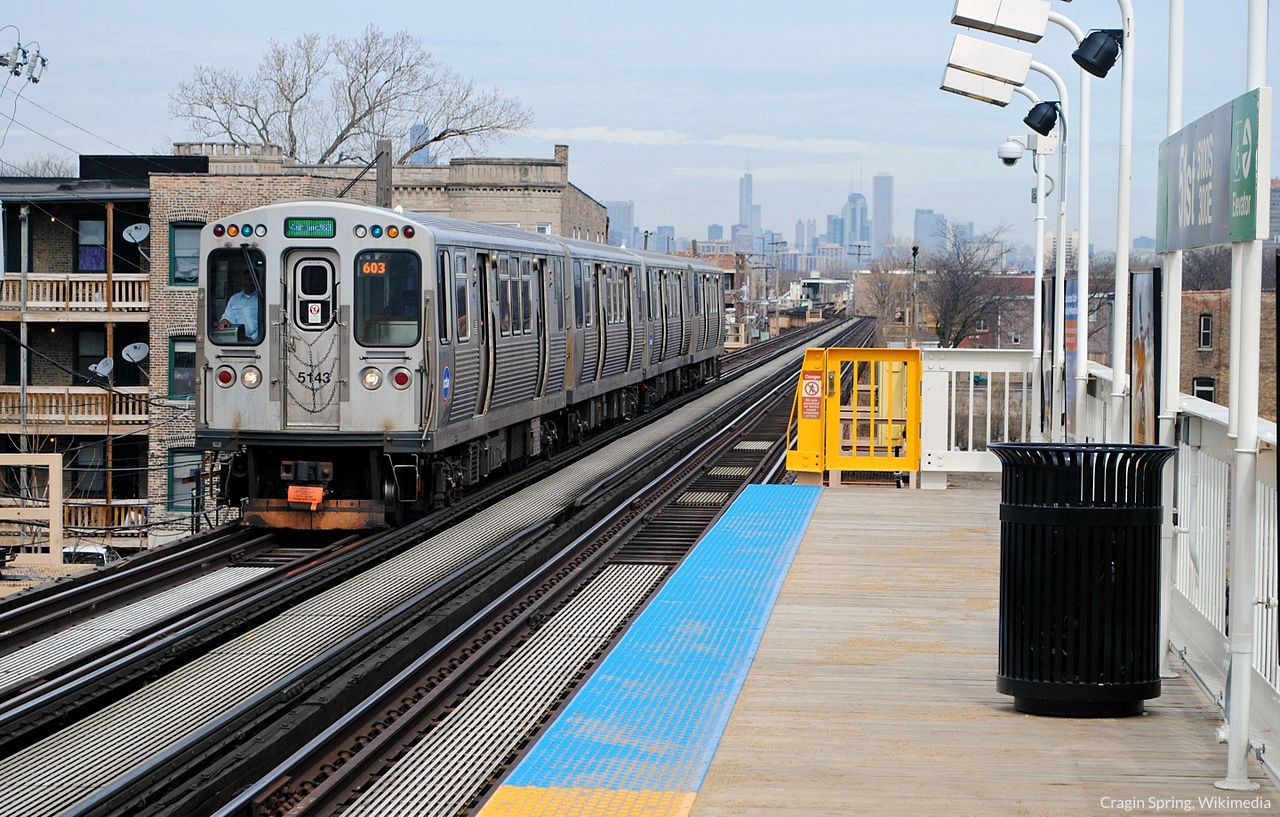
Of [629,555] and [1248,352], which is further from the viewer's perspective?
[629,555]

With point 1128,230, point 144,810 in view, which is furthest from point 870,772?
point 1128,230

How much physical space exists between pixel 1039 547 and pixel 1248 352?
4.23ft

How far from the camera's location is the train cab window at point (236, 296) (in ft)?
47.4

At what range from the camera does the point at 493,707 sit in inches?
316

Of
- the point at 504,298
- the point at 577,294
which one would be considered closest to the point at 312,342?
the point at 504,298

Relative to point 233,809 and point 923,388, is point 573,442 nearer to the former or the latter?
point 923,388

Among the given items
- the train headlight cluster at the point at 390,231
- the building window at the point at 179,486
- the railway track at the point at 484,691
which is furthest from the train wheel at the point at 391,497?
the building window at the point at 179,486

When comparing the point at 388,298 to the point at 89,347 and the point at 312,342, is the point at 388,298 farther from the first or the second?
the point at 89,347

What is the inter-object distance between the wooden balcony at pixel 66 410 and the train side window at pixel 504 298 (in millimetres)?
17813

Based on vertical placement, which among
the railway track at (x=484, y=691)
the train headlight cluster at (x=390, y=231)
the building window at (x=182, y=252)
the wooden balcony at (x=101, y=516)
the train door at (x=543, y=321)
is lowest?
the wooden balcony at (x=101, y=516)

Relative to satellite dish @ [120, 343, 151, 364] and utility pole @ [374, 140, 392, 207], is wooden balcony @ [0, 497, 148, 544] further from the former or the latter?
utility pole @ [374, 140, 392, 207]

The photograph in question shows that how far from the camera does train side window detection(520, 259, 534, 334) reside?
60.5ft

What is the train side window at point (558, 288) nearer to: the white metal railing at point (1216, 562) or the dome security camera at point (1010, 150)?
the dome security camera at point (1010, 150)

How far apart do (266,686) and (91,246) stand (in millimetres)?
28822
